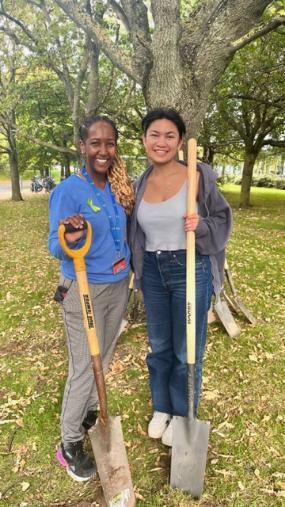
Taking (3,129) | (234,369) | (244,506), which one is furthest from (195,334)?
(3,129)

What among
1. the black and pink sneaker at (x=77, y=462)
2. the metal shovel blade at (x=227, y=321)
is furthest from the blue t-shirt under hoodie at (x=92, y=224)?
the metal shovel blade at (x=227, y=321)

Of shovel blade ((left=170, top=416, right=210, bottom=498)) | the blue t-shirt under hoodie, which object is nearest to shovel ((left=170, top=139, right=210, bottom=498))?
shovel blade ((left=170, top=416, right=210, bottom=498))

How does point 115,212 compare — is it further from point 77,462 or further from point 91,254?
point 77,462

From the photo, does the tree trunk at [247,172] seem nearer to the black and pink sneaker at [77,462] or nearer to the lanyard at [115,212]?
the lanyard at [115,212]

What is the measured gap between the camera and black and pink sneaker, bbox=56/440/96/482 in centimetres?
291

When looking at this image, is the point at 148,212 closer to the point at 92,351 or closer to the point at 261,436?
the point at 92,351

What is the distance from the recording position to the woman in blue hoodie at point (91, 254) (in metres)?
2.55

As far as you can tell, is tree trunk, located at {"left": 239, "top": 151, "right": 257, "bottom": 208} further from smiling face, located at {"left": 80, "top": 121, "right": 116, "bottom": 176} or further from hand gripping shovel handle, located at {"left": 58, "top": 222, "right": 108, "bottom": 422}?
hand gripping shovel handle, located at {"left": 58, "top": 222, "right": 108, "bottom": 422}

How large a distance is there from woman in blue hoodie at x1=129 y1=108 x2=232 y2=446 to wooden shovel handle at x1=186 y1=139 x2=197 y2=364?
0.07 meters

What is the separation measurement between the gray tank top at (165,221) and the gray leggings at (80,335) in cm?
41

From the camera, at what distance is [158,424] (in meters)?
3.29

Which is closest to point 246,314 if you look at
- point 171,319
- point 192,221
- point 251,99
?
point 171,319

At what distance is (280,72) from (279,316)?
989cm

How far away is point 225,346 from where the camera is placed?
4773 mm
